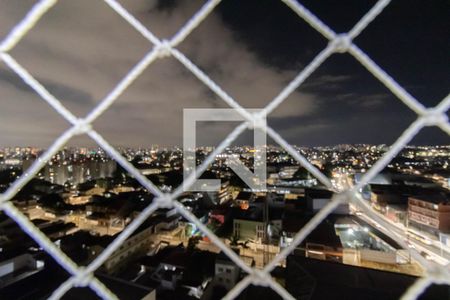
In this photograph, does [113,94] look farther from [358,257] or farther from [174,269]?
[358,257]

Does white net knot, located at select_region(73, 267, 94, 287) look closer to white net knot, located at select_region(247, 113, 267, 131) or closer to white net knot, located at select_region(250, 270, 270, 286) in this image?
white net knot, located at select_region(250, 270, 270, 286)

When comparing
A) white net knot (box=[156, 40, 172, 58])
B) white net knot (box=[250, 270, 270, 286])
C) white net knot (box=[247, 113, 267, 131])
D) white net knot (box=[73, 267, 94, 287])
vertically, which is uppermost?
white net knot (box=[156, 40, 172, 58])

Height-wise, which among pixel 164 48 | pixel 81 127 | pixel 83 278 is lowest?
pixel 83 278

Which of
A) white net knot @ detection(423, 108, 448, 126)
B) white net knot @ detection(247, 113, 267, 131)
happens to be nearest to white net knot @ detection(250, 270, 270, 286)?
white net knot @ detection(247, 113, 267, 131)

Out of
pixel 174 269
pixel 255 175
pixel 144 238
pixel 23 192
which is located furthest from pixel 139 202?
Result: pixel 255 175

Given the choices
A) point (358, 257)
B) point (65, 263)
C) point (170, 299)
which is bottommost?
point (170, 299)

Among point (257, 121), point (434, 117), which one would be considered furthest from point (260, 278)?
point (434, 117)

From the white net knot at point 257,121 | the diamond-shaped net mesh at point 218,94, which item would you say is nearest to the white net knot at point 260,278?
the diamond-shaped net mesh at point 218,94
